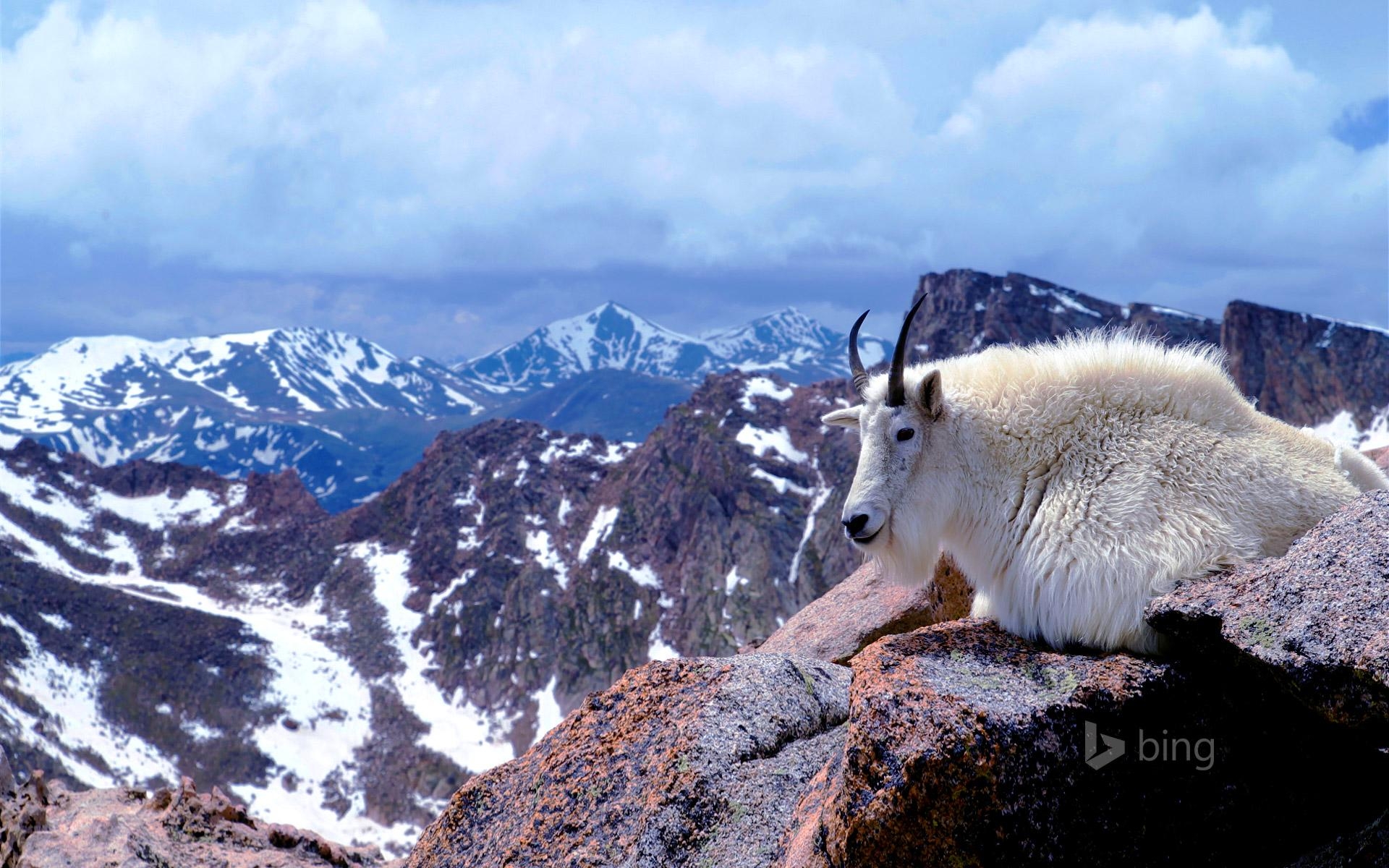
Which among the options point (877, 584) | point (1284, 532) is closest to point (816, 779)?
point (1284, 532)

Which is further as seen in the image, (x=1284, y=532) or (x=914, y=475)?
(x=914, y=475)

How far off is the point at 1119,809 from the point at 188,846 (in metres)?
10.5

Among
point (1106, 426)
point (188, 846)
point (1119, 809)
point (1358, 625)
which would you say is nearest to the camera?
point (1358, 625)

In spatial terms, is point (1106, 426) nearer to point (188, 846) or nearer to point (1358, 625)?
point (1358, 625)

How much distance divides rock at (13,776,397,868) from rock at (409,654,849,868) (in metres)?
3.46

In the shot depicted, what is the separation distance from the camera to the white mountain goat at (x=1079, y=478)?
21.3 ft

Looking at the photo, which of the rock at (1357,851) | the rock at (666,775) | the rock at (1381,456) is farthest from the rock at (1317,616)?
the rock at (1381,456)

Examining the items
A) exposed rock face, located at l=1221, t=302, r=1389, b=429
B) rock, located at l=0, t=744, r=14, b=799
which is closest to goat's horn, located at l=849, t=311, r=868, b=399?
rock, located at l=0, t=744, r=14, b=799

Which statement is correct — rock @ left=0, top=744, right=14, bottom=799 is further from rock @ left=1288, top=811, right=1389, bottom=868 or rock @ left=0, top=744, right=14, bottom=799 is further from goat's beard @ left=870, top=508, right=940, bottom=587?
rock @ left=1288, top=811, right=1389, bottom=868

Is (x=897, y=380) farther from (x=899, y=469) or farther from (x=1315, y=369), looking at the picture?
(x=1315, y=369)

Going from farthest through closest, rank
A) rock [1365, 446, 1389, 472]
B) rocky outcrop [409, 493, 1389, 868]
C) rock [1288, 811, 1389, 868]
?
rock [1365, 446, 1389, 472] → rocky outcrop [409, 493, 1389, 868] → rock [1288, 811, 1389, 868]

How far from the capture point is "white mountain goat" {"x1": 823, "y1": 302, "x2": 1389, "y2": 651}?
21.3 ft

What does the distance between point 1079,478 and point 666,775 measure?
4.37 metres

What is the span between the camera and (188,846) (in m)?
9.98
